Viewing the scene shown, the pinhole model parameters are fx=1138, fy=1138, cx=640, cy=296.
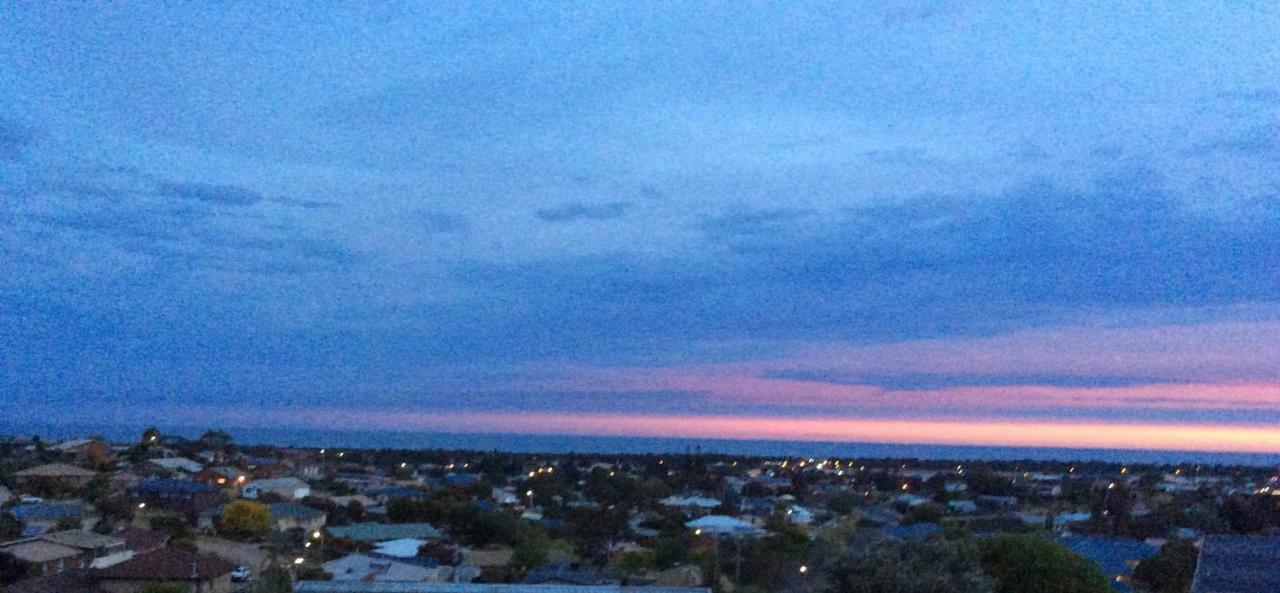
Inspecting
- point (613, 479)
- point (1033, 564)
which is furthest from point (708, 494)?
point (1033, 564)

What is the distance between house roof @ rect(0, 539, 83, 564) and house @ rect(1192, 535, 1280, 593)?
22228 millimetres

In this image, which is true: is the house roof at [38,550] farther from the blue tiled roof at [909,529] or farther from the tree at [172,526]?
the blue tiled roof at [909,529]

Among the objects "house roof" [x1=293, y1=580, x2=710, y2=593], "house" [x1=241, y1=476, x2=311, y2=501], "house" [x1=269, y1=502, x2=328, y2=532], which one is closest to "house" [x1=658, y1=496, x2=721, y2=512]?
"house" [x1=269, y1=502, x2=328, y2=532]

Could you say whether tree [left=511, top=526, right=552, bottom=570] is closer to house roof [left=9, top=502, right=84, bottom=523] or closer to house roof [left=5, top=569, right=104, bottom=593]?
house roof [left=5, top=569, right=104, bottom=593]

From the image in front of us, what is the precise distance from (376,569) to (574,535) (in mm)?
9760

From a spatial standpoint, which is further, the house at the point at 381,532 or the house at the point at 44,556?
the house at the point at 381,532

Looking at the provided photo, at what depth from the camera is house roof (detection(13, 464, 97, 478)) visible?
41500 millimetres

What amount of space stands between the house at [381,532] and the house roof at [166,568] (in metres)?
8.37

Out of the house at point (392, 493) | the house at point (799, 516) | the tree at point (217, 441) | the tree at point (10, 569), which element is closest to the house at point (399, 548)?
the tree at point (10, 569)

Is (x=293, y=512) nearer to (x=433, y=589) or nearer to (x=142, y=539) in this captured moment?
(x=142, y=539)

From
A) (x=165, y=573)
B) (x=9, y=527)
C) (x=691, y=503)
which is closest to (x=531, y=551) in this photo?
(x=165, y=573)

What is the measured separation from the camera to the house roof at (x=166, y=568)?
21500 mm

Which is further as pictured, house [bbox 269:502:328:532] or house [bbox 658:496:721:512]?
house [bbox 658:496:721:512]

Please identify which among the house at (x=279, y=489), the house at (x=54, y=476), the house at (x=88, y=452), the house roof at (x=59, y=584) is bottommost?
the house roof at (x=59, y=584)
